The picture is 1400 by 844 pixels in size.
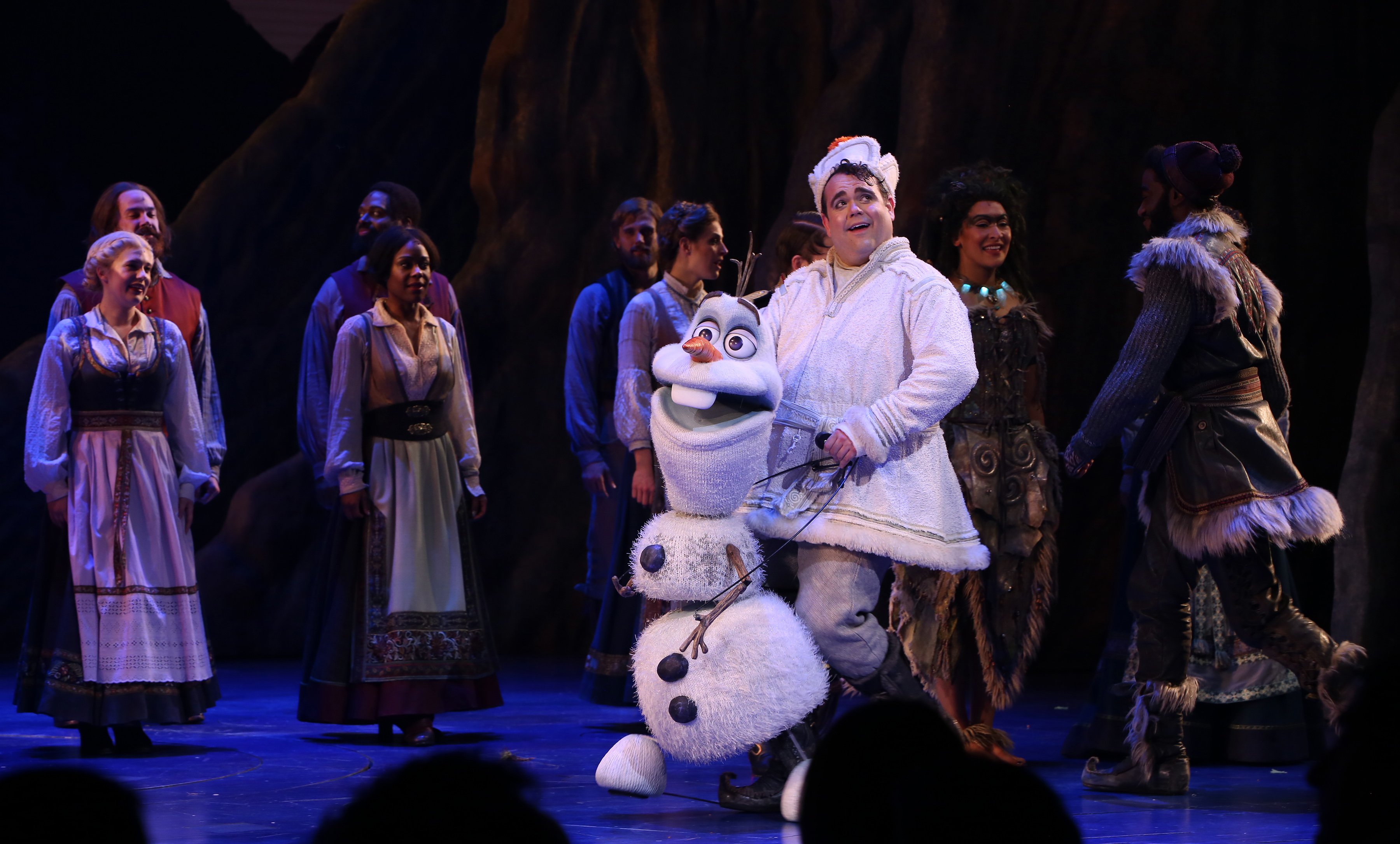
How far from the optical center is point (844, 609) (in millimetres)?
3295

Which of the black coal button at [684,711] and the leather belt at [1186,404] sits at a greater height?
the leather belt at [1186,404]

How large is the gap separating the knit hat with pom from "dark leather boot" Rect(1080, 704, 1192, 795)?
1317 mm

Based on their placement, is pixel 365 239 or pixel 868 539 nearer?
pixel 868 539

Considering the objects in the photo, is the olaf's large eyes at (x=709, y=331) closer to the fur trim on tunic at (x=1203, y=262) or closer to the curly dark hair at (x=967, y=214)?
the fur trim on tunic at (x=1203, y=262)

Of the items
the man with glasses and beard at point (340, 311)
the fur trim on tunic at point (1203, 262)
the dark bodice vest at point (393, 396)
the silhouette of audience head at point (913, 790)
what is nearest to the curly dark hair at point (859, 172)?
the fur trim on tunic at point (1203, 262)

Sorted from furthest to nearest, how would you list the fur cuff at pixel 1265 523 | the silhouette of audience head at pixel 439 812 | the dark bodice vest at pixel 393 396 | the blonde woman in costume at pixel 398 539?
the dark bodice vest at pixel 393 396 < the blonde woman in costume at pixel 398 539 < the fur cuff at pixel 1265 523 < the silhouette of audience head at pixel 439 812

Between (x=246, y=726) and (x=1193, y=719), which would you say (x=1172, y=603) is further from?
(x=246, y=726)

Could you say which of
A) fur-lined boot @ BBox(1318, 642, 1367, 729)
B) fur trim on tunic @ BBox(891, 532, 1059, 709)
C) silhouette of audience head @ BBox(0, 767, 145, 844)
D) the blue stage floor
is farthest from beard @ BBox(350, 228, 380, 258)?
silhouette of audience head @ BBox(0, 767, 145, 844)

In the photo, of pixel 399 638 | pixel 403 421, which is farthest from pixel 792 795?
pixel 403 421

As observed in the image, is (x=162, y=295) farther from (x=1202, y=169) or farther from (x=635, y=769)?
(x=1202, y=169)

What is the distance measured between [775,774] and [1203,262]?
1.60m

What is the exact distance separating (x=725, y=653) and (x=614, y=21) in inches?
257

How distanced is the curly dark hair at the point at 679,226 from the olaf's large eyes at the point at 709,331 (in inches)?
71.8

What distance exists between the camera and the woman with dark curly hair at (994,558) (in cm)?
414
